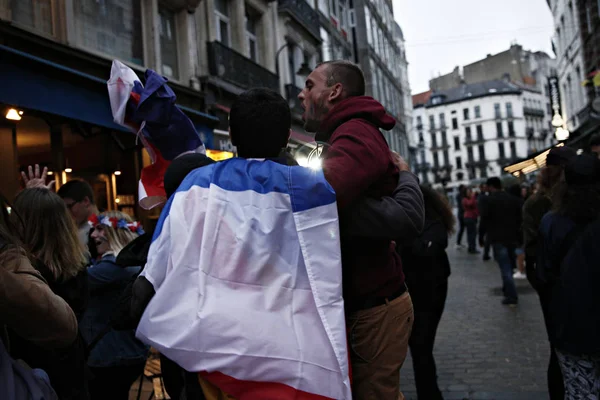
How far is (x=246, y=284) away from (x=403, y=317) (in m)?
0.74

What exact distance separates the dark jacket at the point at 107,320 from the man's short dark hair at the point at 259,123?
5.95ft

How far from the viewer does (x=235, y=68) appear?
14047 millimetres

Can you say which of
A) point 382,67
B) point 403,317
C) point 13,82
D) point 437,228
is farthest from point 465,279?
point 382,67

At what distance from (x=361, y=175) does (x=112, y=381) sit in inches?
97.8

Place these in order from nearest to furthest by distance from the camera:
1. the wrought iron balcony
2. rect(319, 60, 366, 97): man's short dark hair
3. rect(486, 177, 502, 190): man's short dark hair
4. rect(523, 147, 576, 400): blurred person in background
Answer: rect(319, 60, 366, 97): man's short dark hair, rect(523, 147, 576, 400): blurred person in background, rect(486, 177, 502, 190): man's short dark hair, the wrought iron balcony

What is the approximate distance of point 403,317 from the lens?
2197 millimetres

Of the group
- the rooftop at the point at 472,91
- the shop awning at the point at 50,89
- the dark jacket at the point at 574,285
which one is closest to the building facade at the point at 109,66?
the shop awning at the point at 50,89

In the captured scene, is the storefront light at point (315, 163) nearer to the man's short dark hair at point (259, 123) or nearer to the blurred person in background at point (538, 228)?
the man's short dark hair at point (259, 123)

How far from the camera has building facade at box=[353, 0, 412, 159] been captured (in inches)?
1281

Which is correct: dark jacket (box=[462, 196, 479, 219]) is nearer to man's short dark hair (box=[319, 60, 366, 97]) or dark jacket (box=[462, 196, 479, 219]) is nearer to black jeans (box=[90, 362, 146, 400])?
black jeans (box=[90, 362, 146, 400])

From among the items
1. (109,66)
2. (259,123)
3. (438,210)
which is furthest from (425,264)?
(109,66)

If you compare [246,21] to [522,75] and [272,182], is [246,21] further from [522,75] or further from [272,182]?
[522,75]

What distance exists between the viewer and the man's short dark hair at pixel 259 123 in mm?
1991

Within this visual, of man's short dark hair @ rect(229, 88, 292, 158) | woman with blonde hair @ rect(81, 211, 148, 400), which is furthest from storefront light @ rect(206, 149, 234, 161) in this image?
man's short dark hair @ rect(229, 88, 292, 158)
